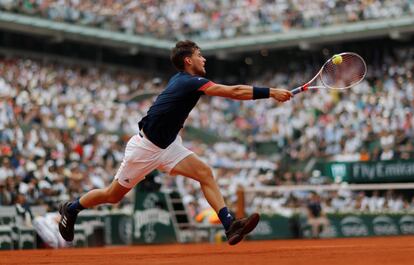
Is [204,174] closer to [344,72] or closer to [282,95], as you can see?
[282,95]

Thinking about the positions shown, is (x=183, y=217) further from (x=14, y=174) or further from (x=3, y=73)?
(x=3, y=73)

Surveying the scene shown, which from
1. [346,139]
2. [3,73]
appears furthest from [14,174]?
[346,139]

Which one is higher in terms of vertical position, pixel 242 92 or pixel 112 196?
pixel 242 92

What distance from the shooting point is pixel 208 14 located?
120ft

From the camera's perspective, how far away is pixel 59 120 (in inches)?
1085

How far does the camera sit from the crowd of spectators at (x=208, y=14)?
33.5 meters

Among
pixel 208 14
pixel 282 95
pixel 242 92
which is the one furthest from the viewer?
pixel 208 14

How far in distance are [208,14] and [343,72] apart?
2531 cm

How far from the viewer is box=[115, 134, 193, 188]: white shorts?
1041 centimetres

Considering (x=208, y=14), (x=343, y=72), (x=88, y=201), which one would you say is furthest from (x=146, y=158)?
(x=208, y=14)

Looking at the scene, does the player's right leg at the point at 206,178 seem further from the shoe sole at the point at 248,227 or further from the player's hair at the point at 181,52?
the player's hair at the point at 181,52

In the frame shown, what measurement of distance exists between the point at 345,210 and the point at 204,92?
40.5ft

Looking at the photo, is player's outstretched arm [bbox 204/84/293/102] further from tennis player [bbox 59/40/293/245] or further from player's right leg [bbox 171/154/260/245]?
player's right leg [bbox 171/154/260/245]

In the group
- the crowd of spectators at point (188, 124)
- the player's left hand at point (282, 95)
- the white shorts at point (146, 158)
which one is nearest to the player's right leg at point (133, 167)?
the white shorts at point (146, 158)
